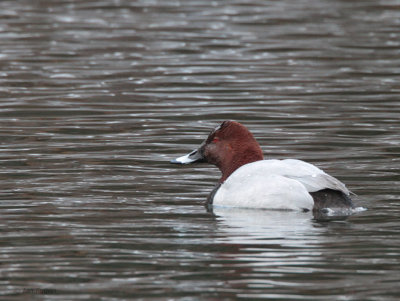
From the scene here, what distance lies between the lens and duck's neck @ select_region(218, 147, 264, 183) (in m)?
10.4

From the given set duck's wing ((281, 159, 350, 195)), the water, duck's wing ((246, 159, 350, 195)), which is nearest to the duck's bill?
the water

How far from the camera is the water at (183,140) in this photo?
24.4ft

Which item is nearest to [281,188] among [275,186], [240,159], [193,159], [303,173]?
[275,186]

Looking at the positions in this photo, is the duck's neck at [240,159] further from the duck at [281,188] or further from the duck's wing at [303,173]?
the duck's wing at [303,173]

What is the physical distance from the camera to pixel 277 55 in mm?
20312

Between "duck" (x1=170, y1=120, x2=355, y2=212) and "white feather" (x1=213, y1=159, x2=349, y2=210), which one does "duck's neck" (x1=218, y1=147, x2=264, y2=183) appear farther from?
"white feather" (x1=213, y1=159, x2=349, y2=210)

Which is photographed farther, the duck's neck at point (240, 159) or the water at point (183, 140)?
the duck's neck at point (240, 159)

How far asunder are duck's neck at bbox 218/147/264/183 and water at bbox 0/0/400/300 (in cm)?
33

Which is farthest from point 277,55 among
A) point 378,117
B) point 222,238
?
point 222,238

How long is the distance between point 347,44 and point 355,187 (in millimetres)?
11026

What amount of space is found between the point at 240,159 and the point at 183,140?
9.29ft

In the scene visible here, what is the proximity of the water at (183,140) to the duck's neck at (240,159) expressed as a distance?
330 millimetres

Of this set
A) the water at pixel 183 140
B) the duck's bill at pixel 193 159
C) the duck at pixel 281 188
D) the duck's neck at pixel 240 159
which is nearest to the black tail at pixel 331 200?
the duck at pixel 281 188

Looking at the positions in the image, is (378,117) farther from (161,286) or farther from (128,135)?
(161,286)
